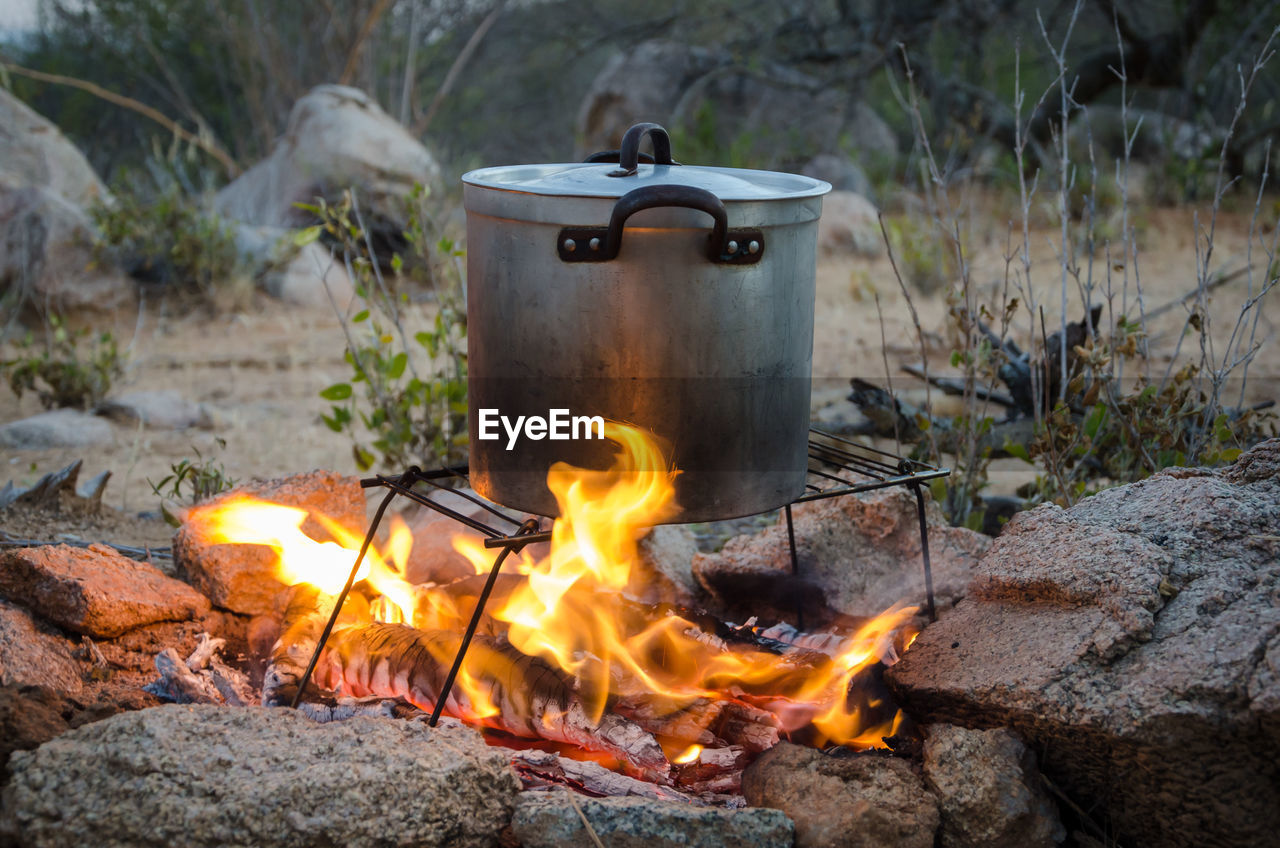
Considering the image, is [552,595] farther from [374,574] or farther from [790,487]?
[790,487]

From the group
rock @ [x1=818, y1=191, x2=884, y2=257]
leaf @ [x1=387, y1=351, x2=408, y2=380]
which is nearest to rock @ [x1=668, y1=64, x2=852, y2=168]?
rock @ [x1=818, y1=191, x2=884, y2=257]

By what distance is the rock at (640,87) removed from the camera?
34.2 ft

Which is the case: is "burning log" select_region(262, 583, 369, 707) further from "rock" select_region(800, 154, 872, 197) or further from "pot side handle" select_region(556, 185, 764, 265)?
"rock" select_region(800, 154, 872, 197)

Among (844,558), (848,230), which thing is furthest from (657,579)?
(848,230)

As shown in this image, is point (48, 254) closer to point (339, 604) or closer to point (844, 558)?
point (339, 604)

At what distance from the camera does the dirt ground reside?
170 inches

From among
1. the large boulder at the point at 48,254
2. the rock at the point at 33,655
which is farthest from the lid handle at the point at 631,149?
the large boulder at the point at 48,254

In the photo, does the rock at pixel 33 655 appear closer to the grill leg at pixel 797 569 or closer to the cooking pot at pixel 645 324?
the cooking pot at pixel 645 324

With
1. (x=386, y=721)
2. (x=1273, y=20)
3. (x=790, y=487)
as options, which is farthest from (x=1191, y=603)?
(x=1273, y=20)

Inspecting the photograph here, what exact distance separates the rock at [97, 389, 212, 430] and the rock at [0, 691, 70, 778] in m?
3.03

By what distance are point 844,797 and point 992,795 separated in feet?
0.83

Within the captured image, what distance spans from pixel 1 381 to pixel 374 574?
12.2 ft

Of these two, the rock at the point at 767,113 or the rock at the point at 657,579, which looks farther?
the rock at the point at 767,113

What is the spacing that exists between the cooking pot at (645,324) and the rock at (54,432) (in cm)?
312
